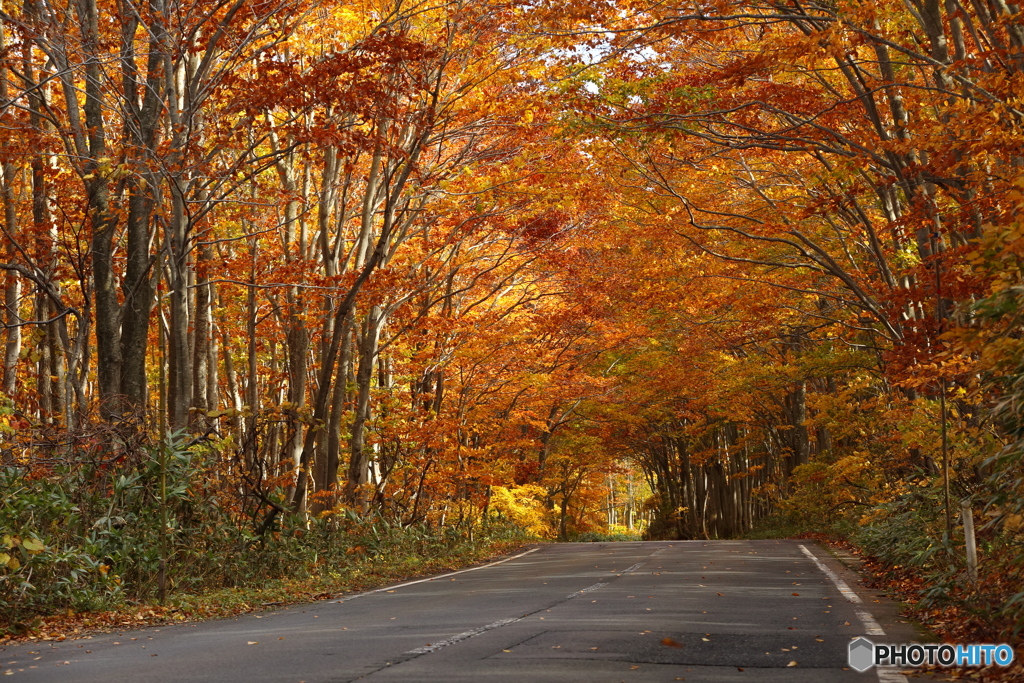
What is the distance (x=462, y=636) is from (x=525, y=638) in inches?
22.4

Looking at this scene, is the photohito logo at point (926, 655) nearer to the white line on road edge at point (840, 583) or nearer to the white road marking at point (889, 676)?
the white road marking at point (889, 676)

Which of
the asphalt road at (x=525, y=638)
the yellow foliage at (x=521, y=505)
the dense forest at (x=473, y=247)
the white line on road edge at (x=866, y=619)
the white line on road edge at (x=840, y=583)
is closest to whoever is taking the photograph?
the white line on road edge at (x=866, y=619)

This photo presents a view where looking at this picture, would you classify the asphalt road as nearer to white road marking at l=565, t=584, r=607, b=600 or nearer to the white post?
white road marking at l=565, t=584, r=607, b=600

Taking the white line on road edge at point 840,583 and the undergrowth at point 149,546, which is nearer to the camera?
the undergrowth at point 149,546

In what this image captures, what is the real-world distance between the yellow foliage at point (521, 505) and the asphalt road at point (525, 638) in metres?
15.0

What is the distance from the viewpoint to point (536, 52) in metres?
17.3

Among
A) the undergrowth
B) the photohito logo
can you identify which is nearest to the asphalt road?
the photohito logo

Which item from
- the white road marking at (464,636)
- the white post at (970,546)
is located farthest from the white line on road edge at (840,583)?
the white road marking at (464,636)

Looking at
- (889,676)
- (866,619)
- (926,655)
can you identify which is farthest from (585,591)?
(889,676)

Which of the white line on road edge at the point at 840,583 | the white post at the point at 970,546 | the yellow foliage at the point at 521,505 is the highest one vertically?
the white post at the point at 970,546

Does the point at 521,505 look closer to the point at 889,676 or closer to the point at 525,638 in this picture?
the point at 525,638

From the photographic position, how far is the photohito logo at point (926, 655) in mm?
6504

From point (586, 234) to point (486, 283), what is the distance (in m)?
2.98

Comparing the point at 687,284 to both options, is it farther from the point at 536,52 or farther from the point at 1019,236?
the point at 1019,236
